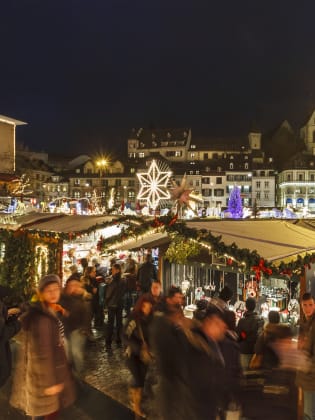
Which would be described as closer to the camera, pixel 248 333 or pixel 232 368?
pixel 232 368

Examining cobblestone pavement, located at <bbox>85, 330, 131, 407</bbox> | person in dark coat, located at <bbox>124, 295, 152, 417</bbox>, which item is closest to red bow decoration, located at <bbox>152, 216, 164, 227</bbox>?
cobblestone pavement, located at <bbox>85, 330, 131, 407</bbox>

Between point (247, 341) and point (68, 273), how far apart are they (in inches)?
302

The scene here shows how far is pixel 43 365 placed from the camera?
4566 mm

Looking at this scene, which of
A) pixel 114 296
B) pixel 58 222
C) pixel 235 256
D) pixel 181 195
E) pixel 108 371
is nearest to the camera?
pixel 235 256

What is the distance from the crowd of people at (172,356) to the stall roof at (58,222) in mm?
4749

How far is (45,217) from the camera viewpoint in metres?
14.8

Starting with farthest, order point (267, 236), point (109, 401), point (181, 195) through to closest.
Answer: point (181, 195)
point (267, 236)
point (109, 401)

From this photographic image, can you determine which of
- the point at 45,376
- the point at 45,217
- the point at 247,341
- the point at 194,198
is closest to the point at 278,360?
the point at 247,341

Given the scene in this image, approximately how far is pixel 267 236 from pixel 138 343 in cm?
410

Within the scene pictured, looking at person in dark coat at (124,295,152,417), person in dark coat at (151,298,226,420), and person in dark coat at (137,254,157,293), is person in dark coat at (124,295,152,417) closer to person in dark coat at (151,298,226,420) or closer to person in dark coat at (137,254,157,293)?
person in dark coat at (151,298,226,420)

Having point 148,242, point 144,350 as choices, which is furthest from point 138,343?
point 148,242

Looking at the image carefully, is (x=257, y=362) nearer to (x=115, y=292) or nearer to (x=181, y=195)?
(x=115, y=292)

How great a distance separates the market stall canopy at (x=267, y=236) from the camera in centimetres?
789

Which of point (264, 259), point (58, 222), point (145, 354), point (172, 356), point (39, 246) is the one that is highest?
point (58, 222)
